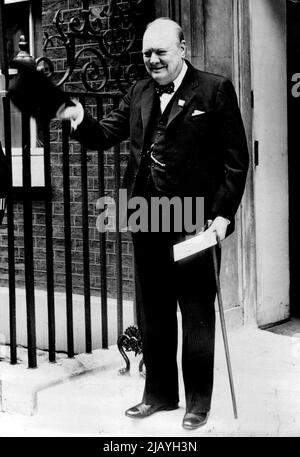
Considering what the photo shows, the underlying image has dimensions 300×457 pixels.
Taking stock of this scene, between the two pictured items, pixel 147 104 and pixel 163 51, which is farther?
pixel 147 104

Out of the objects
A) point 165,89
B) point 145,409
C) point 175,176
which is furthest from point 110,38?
point 145,409

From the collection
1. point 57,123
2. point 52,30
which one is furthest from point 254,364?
point 52,30

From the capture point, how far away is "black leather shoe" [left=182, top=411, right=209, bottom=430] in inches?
148

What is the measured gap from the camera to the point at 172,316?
3.96 m

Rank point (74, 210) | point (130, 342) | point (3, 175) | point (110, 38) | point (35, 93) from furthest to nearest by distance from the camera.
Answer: point (74, 210)
point (110, 38)
point (130, 342)
point (3, 175)
point (35, 93)

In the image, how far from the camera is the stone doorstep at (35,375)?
4305 mm

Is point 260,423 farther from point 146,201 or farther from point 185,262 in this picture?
point 146,201

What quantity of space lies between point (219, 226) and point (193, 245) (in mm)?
169

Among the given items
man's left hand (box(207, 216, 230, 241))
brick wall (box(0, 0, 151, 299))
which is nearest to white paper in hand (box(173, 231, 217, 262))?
man's left hand (box(207, 216, 230, 241))

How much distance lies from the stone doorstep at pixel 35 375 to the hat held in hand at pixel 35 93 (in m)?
1.62

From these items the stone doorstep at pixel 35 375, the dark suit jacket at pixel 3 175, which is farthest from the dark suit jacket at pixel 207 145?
the stone doorstep at pixel 35 375

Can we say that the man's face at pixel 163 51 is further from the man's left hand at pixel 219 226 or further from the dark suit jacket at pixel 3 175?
the dark suit jacket at pixel 3 175

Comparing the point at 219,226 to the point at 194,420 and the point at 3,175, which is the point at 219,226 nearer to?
the point at 194,420
